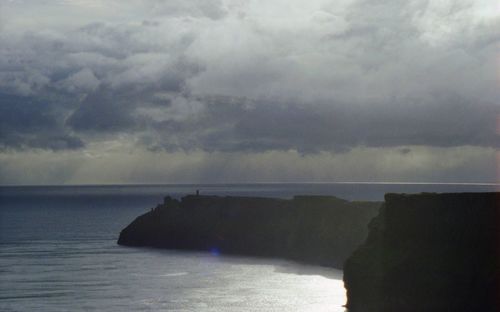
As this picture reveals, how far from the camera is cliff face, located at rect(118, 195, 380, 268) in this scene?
128m

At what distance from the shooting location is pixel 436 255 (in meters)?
71.1

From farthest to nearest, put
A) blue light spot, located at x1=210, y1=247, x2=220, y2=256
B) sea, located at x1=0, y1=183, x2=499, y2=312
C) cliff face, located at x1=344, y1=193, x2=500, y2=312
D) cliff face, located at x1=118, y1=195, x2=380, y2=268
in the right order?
blue light spot, located at x1=210, y1=247, x2=220, y2=256 < cliff face, located at x1=118, y1=195, x2=380, y2=268 < sea, located at x1=0, y1=183, x2=499, y2=312 < cliff face, located at x1=344, y1=193, x2=500, y2=312

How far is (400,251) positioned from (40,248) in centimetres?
9616

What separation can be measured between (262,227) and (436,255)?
74.1 metres

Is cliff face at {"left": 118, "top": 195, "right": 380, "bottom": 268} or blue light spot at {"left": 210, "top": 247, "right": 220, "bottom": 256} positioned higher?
cliff face at {"left": 118, "top": 195, "right": 380, "bottom": 268}

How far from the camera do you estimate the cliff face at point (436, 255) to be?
6912cm

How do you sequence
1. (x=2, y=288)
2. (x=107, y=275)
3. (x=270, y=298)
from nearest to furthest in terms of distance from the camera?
(x=270, y=298) < (x=2, y=288) < (x=107, y=275)

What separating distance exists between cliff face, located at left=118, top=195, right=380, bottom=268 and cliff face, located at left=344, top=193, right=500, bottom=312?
49921mm

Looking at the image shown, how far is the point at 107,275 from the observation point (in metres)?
109

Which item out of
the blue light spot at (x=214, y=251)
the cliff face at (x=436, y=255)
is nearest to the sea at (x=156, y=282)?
the blue light spot at (x=214, y=251)

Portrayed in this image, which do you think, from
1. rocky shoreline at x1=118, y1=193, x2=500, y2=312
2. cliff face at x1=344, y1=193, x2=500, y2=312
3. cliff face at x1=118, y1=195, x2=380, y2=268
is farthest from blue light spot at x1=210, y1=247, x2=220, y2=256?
cliff face at x1=344, y1=193, x2=500, y2=312

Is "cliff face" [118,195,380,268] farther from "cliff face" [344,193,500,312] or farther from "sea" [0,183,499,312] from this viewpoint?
"cliff face" [344,193,500,312]

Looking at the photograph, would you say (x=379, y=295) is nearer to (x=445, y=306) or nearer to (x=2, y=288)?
(x=445, y=306)

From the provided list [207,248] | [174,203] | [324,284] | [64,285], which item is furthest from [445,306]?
[174,203]
